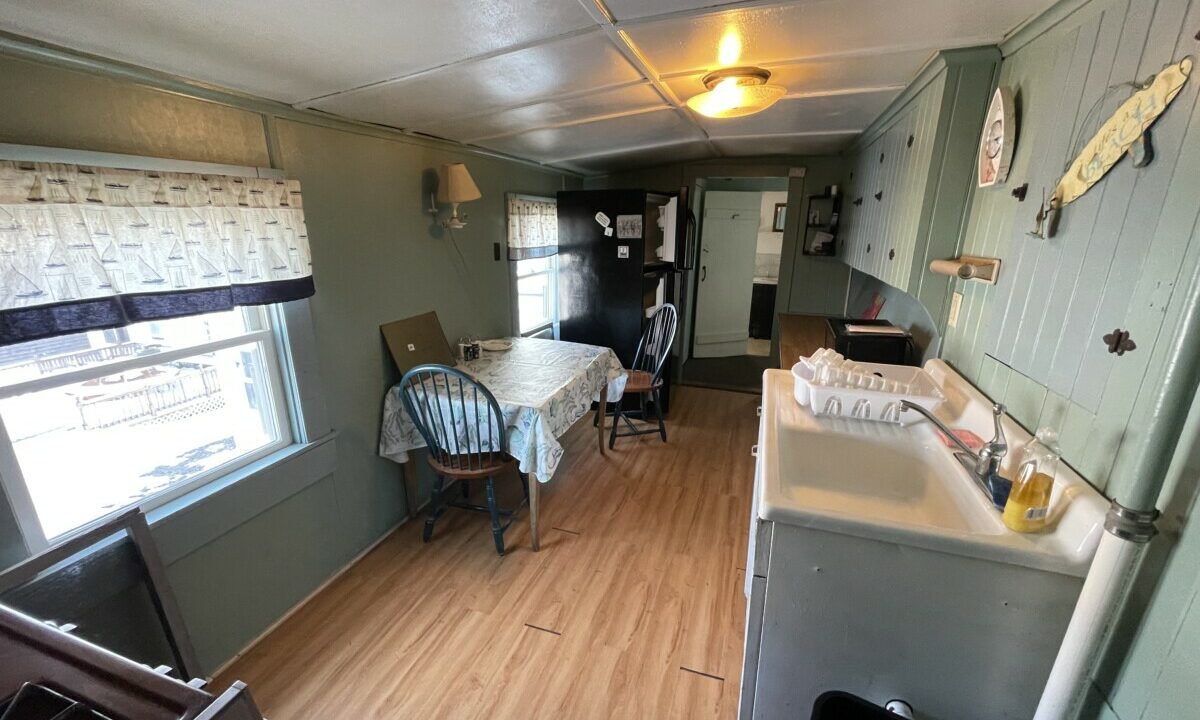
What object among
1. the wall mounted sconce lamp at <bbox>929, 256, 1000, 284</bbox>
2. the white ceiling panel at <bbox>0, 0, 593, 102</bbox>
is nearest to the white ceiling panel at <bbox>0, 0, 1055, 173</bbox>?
the white ceiling panel at <bbox>0, 0, 593, 102</bbox>

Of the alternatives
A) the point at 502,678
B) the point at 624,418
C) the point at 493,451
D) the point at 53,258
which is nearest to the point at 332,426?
the point at 493,451

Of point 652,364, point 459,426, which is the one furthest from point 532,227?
point 459,426

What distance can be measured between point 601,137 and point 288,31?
70.8 inches

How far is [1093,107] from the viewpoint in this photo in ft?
3.11

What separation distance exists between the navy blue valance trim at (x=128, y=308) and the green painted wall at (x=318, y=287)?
0.27 metres

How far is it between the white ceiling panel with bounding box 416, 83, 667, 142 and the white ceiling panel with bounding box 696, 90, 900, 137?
1.68ft

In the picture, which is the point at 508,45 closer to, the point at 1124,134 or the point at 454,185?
the point at 454,185

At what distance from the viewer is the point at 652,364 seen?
11.3ft

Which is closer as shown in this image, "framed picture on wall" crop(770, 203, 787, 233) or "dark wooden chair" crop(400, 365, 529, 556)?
"dark wooden chair" crop(400, 365, 529, 556)

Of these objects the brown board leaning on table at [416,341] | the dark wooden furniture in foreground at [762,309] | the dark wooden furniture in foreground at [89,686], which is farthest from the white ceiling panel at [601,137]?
the dark wooden furniture in foreground at [762,309]

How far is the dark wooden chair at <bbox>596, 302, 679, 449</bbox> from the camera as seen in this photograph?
3.26 metres

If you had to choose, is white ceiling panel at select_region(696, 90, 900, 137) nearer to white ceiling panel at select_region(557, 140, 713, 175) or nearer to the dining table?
white ceiling panel at select_region(557, 140, 713, 175)

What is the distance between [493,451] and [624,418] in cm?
165

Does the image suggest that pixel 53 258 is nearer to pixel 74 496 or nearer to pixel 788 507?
pixel 74 496
